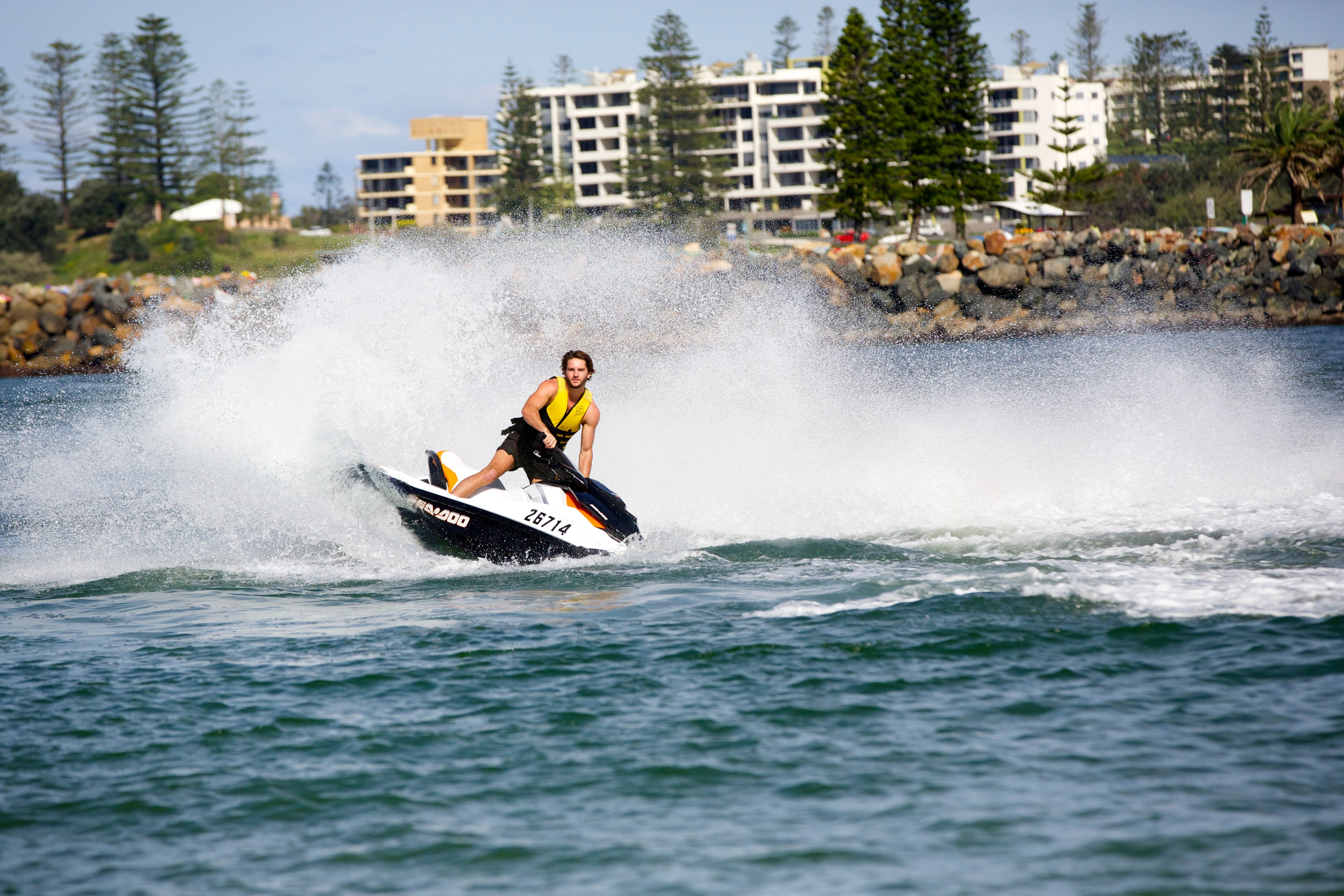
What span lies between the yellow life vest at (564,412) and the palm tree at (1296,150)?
46.8m

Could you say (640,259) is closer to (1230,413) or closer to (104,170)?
(1230,413)

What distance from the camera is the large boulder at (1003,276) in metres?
40.6

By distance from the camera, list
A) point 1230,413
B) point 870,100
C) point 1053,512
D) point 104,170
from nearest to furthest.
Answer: point 1053,512
point 1230,413
point 870,100
point 104,170

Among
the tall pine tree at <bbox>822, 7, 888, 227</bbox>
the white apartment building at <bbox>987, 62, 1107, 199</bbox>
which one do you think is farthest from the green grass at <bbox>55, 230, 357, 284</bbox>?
the white apartment building at <bbox>987, 62, 1107, 199</bbox>

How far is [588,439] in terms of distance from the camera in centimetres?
980

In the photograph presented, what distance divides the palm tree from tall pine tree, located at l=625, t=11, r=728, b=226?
2842 centimetres

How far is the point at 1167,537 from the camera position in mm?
9594

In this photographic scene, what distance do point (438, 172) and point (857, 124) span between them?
217 feet

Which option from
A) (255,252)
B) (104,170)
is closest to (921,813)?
(255,252)

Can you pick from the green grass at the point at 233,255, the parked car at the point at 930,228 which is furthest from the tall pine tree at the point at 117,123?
the parked car at the point at 930,228

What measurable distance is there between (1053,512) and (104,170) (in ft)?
277

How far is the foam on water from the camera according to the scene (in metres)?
9.70

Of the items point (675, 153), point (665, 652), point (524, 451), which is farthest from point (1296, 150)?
point (665, 652)

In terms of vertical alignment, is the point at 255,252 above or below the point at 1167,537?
above
